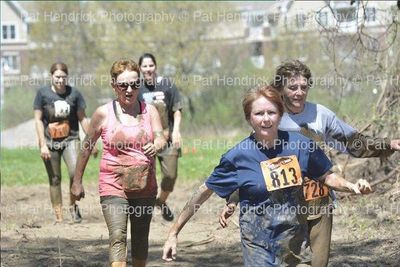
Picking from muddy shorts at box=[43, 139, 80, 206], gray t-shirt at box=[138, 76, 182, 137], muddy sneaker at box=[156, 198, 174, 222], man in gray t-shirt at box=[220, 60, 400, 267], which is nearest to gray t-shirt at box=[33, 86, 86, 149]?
muddy shorts at box=[43, 139, 80, 206]

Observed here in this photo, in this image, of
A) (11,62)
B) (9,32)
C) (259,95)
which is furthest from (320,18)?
(9,32)

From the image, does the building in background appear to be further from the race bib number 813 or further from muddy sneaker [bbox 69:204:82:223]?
the race bib number 813

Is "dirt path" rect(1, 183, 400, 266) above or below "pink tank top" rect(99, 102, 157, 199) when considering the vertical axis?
below

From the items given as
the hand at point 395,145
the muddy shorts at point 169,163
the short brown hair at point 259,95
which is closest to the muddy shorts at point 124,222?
the short brown hair at point 259,95

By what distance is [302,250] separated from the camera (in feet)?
17.3

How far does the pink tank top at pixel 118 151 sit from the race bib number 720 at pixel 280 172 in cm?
209

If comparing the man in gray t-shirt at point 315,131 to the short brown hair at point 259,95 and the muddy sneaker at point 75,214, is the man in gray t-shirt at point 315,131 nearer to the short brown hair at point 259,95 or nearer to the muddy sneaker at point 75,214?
the short brown hair at point 259,95

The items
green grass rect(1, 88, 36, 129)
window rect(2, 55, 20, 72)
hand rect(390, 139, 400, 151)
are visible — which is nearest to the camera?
hand rect(390, 139, 400, 151)

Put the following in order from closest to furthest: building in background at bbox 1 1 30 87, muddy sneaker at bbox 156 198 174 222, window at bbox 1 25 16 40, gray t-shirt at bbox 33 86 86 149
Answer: gray t-shirt at bbox 33 86 86 149, muddy sneaker at bbox 156 198 174 222, building in background at bbox 1 1 30 87, window at bbox 1 25 16 40

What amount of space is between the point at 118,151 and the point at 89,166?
14.4m

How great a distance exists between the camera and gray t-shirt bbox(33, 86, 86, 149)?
1131 centimetres

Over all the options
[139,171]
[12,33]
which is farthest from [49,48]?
[139,171]

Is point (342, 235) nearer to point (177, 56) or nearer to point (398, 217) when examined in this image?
point (398, 217)

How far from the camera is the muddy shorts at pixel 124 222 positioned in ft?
22.4
